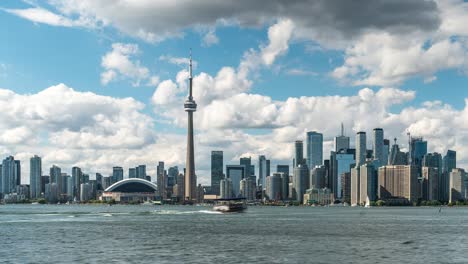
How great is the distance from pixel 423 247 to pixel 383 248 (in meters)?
8.58

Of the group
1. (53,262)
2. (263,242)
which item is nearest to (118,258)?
(53,262)

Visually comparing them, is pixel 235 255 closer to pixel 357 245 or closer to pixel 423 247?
pixel 357 245

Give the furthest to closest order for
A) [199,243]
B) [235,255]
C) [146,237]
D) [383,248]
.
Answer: [146,237] → [199,243] → [383,248] → [235,255]

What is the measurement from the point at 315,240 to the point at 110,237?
39.6m


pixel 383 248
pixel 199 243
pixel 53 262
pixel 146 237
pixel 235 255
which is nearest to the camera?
pixel 53 262

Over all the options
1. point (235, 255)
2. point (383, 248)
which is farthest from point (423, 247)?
point (235, 255)

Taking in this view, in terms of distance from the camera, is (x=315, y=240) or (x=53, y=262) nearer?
(x=53, y=262)

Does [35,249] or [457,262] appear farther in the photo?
[35,249]

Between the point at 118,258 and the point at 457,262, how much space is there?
1796 inches

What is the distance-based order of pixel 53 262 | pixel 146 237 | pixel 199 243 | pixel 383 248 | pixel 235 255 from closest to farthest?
1. pixel 53 262
2. pixel 235 255
3. pixel 383 248
4. pixel 199 243
5. pixel 146 237

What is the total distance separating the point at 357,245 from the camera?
110 meters

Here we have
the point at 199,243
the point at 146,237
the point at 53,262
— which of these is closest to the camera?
the point at 53,262

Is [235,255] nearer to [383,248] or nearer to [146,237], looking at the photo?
[383,248]

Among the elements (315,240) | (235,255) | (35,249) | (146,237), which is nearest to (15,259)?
(35,249)
